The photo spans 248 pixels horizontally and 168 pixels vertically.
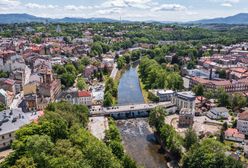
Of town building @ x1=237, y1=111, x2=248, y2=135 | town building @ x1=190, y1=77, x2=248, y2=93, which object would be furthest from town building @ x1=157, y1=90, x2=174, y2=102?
town building @ x1=237, y1=111, x2=248, y2=135

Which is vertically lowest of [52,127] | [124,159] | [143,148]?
[143,148]

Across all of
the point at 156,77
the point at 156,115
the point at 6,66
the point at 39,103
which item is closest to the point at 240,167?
the point at 156,115

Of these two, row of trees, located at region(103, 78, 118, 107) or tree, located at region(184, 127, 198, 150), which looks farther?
row of trees, located at region(103, 78, 118, 107)

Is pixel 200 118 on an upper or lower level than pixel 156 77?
lower

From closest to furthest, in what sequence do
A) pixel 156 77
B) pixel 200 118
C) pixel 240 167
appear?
pixel 240 167, pixel 200 118, pixel 156 77

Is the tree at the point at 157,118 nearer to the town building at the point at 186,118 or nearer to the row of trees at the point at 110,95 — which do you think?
the town building at the point at 186,118

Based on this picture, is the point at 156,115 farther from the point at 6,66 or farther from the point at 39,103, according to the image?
the point at 6,66

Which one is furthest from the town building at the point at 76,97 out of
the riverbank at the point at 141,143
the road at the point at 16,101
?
the road at the point at 16,101

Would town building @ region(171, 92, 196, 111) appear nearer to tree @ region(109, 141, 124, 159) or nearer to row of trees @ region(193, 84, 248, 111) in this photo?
row of trees @ region(193, 84, 248, 111)
